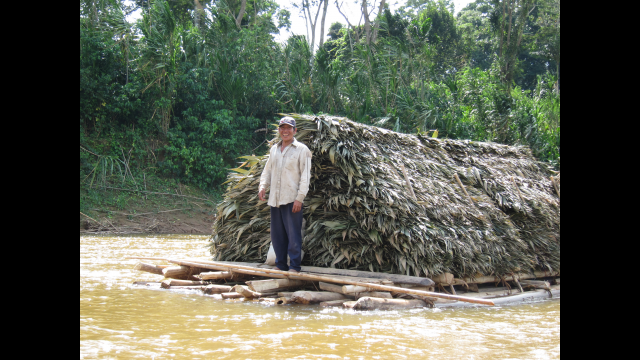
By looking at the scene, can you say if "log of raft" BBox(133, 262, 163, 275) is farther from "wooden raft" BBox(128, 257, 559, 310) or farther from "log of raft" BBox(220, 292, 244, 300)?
"log of raft" BBox(220, 292, 244, 300)

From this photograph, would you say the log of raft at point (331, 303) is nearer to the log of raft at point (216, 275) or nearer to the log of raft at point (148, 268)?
the log of raft at point (216, 275)

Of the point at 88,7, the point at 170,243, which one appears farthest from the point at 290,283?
the point at 88,7

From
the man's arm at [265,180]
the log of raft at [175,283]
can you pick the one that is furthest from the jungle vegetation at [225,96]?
the log of raft at [175,283]

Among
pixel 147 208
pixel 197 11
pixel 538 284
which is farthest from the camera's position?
pixel 197 11

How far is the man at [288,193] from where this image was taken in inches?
202

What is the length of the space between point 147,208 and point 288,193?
33.7ft

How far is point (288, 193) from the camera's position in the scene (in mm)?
5148

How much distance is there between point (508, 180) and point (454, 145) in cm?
99

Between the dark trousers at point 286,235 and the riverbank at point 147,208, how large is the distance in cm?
863

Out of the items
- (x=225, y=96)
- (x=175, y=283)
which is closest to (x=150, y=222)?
(x=225, y=96)

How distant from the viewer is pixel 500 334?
A: 3848 mm

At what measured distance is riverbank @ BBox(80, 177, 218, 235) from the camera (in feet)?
42.5

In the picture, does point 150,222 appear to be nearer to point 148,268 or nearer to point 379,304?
point 148,268

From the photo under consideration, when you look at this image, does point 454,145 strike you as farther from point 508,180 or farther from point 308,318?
point 308,318
